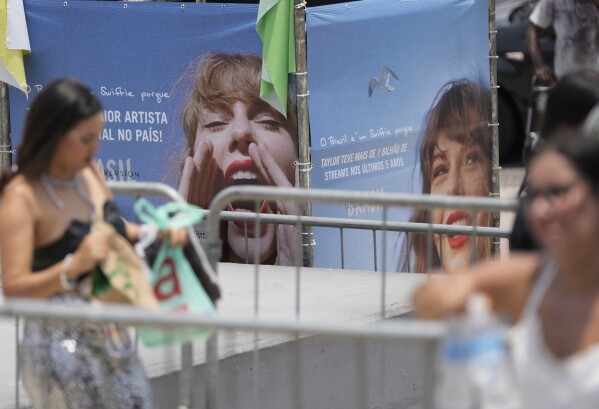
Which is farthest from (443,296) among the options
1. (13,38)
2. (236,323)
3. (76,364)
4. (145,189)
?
(13,38)

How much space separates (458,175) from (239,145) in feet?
4.77

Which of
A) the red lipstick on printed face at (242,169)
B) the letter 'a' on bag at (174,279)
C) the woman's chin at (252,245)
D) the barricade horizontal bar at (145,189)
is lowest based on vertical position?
the woman's chin at (252,245)

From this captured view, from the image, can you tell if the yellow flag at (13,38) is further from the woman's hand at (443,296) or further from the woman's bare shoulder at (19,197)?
the woman's hand at (443,296)

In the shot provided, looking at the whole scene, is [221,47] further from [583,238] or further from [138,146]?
[583,238]

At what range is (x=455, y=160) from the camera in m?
7.62

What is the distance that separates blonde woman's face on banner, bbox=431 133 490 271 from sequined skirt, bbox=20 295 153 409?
12.0ft

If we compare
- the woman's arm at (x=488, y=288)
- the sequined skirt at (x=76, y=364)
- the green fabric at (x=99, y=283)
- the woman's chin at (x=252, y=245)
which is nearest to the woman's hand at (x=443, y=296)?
the woman's arm at (x=488, y=288)

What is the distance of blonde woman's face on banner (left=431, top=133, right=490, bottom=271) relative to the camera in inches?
295

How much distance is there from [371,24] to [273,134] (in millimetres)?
871

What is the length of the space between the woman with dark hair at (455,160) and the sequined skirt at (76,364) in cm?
356

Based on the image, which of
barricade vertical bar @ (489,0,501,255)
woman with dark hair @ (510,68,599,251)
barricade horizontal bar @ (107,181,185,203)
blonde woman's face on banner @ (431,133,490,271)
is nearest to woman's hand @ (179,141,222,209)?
blonde woman's face on banner @ (431,133,490,271)

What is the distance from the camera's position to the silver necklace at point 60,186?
382cm

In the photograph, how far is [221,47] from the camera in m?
6.92

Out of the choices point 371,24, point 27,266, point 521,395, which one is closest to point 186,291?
point 27,266
